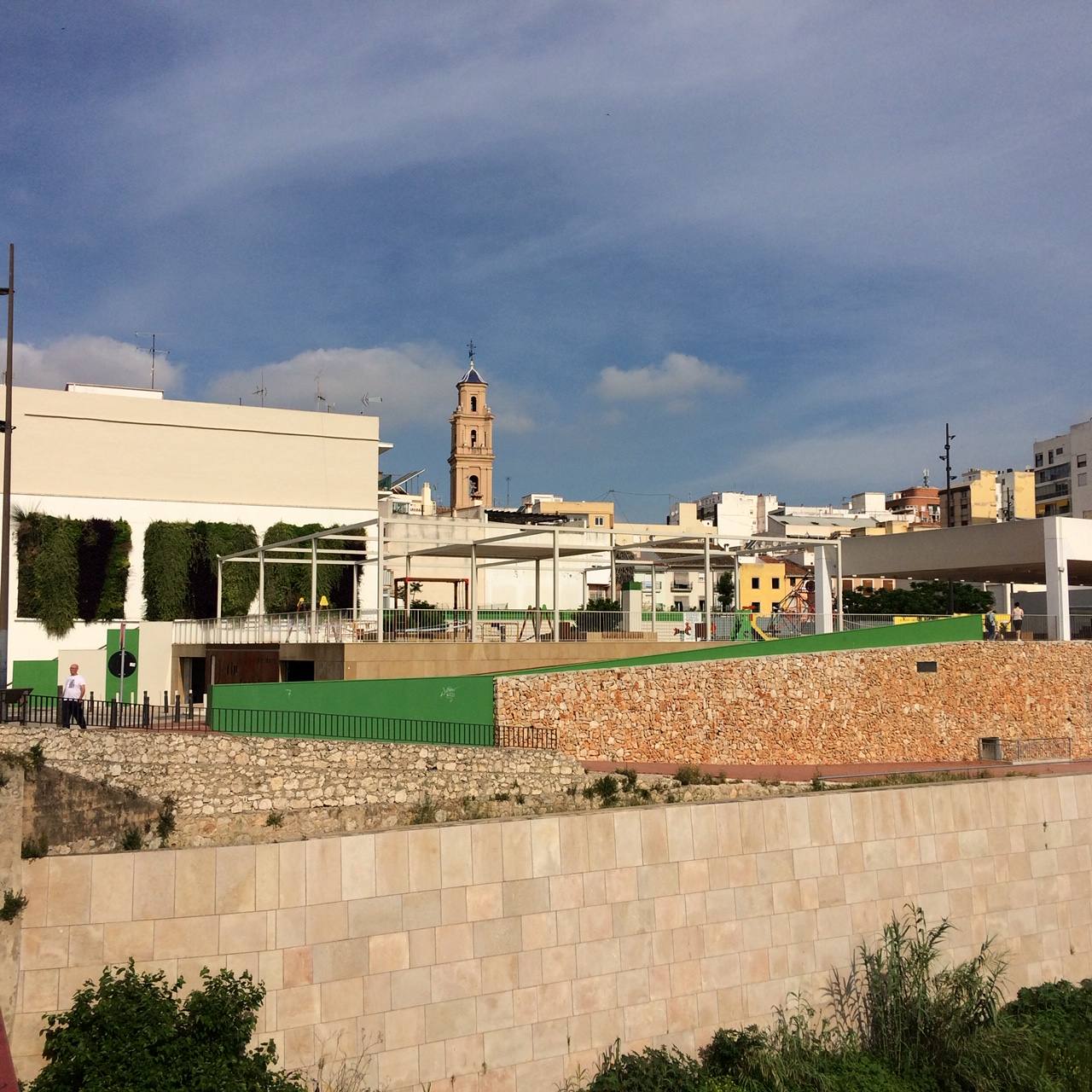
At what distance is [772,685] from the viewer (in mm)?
24547

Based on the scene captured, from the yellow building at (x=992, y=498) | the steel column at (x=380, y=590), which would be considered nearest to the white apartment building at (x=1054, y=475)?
the yellow building at (x=992, y=498)

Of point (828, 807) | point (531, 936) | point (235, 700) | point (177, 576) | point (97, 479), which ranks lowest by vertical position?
point (531, 936)

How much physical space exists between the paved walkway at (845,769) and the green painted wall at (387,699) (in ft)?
7.99

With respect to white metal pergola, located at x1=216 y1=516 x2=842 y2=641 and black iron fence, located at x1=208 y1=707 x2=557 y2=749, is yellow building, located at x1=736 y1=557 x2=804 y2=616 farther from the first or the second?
black iron fence, located at x1=208 y1=707 x2=557 y2=749

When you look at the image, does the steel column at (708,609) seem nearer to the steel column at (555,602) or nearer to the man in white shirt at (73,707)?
the steel column at (555,602)

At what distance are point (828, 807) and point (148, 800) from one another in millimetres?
9647

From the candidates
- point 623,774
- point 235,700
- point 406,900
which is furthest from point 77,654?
point 406,900

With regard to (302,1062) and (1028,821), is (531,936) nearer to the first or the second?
(302,1062)

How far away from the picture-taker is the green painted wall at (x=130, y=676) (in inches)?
977

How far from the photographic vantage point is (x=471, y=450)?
81.8 meters

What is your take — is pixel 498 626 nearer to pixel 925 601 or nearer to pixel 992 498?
pixel 925 601

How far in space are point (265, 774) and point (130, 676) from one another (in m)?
8.82

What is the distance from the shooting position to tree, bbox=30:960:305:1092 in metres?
10.7

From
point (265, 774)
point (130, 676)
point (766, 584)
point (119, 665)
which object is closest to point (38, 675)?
point (130, 676)
